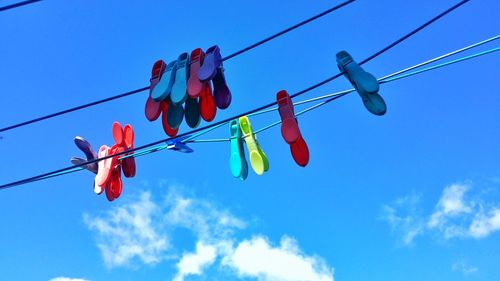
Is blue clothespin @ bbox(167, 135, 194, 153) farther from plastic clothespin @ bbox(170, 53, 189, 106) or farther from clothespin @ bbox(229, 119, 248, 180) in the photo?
plastic clothespin @ bbox(170, 53, 189, 106)

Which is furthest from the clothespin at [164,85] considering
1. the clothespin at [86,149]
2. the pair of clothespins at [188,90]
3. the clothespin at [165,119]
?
the clothespin at [86,149]

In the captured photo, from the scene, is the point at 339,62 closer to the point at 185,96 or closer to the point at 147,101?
the point at 185,96

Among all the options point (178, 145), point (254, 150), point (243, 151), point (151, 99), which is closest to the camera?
point (151, 99)

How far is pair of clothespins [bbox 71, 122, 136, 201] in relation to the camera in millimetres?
3725

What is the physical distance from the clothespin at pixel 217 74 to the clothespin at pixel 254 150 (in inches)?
34.9

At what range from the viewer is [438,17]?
2443 mm

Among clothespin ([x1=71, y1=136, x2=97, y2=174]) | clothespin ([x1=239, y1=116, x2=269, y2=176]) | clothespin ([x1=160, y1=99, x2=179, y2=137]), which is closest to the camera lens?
clothespin ([x1=160, y1=99, x2=179, y2=137])

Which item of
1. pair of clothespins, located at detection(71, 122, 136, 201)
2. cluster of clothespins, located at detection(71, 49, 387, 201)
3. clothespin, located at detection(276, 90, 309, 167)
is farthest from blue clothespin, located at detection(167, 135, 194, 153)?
clothespin, located at detection(276, 90, 309, 167)

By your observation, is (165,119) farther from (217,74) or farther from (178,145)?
(178,145)

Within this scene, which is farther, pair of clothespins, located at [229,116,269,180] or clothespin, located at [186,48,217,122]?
pair of clothespins, located at [229,116,269,180]

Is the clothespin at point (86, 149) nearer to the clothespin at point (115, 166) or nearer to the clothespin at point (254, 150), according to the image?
the clothespin at point (115, 166)

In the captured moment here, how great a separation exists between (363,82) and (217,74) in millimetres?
727

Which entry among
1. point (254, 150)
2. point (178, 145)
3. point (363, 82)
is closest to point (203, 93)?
point (363, 82)

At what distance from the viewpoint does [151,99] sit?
111 inches
